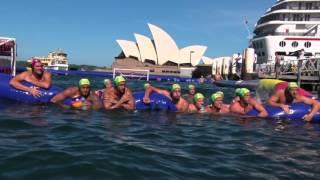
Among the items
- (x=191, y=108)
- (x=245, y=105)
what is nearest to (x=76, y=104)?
(x=191, y=108)

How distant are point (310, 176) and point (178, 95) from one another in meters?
6.98

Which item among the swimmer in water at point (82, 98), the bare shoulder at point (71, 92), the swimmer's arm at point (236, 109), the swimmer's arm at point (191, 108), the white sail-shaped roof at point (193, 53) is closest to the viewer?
the swimmer in water at point (82, 98)

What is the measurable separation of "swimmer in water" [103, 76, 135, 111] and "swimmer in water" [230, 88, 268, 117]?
2848 mm

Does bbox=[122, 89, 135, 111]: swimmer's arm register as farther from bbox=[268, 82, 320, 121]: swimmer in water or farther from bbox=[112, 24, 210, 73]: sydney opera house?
bbox=[112, 24, 210, 73]: sydney opera house

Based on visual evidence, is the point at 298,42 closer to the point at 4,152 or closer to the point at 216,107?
the point at 216,107

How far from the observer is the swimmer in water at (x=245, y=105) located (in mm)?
12508

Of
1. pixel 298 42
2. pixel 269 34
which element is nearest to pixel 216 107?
pixel 298 42

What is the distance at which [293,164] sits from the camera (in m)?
6.79

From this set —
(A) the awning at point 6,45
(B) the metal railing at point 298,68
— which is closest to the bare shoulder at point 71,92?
(A) the awning at point 6,45

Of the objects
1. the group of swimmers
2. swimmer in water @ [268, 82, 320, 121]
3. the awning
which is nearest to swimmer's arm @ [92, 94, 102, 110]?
the group of swimmers

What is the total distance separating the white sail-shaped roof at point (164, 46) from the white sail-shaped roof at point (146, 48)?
3.94 feet

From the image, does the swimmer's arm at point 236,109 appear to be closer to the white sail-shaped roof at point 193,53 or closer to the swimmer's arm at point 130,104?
the swimmer's arm at point 130,104

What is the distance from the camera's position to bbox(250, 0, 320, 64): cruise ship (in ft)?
172

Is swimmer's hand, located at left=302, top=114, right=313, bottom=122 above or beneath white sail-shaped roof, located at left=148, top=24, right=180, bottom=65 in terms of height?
beneath
